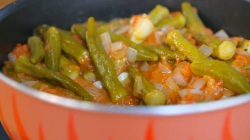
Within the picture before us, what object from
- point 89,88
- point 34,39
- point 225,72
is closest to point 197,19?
point 225,72

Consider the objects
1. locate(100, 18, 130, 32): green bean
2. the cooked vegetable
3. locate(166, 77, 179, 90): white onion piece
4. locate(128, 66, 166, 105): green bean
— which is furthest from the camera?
locate(100, 18, 130, 32): green bean

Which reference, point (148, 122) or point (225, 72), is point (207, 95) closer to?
point (225, 72)

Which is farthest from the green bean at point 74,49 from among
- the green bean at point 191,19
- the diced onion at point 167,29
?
the green bean at point 191,19

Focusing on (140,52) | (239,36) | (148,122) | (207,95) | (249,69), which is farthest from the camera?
(239,36)

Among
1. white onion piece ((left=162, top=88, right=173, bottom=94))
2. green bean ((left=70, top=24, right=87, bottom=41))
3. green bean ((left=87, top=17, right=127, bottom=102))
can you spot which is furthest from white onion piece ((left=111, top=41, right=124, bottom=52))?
white onion piece ((left=162, top=88, right=173, bottom=94))

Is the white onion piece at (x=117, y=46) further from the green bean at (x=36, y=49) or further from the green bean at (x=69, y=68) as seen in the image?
the green bean at (x=36, y=49)

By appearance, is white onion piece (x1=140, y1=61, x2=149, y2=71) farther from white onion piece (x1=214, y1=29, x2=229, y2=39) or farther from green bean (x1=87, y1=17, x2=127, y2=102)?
white onion piece (x1=214, y1=29, x2=229, y2=39)
